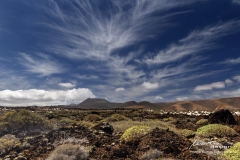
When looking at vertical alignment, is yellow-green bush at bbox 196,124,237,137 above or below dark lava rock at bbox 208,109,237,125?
below

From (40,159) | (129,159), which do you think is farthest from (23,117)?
(129,159)

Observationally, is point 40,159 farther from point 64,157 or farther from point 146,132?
point 146,132

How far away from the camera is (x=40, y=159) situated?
9383 millimetres

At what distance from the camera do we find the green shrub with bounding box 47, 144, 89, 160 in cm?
861

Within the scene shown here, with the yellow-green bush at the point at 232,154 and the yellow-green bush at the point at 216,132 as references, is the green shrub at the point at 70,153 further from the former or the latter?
the yellow-green bush at the point at 216,132

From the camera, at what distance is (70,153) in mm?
8984

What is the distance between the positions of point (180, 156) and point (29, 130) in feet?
43.5

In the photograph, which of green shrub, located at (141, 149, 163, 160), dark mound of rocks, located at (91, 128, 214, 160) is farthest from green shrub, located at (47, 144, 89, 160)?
green shrub, located at (141, 149, 163, 160)

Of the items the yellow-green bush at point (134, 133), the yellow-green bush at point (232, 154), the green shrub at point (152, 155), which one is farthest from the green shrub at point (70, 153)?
the yellow-green bush at point (232, 154)

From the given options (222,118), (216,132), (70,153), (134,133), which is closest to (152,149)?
(134,133)

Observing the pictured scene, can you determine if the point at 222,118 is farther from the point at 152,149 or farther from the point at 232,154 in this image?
the point at 152,149

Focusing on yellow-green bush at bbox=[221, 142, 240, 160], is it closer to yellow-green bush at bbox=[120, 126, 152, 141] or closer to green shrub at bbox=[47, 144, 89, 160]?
yellow-green bush at bbox=[120, 126, 152, 141]

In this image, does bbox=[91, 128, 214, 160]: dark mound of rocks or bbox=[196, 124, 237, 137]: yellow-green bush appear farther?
bbox=[196, 124, 237, 137]: yellow-green bush

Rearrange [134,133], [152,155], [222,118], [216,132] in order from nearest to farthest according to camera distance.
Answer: [152,155]
[134,133]
[216,132]
[222,118]
